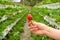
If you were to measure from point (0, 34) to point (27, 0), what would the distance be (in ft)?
157

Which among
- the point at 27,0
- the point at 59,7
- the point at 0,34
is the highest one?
the point at 0,34

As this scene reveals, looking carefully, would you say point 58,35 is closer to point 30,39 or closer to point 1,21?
point 30,39

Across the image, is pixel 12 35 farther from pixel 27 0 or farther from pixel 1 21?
pixel 27 0

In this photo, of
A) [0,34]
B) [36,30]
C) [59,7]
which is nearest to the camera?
[36,30]

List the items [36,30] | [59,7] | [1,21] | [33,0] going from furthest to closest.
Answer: [33,0] → [59,7] → [1,21] → [36,30]

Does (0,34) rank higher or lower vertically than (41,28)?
lower

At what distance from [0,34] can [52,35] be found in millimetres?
7151

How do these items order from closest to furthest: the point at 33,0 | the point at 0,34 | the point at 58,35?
the point at 58,35, the point at 0,34, the point at 33,0

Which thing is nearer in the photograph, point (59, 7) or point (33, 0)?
point (59, 7)

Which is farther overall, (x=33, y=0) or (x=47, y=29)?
(x=33, y=0)

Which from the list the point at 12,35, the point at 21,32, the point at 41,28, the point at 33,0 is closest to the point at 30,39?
the point at 12,35

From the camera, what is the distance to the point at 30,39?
11328mm

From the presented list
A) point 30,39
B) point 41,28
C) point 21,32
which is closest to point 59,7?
point 21,32

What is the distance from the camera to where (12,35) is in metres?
11.5
